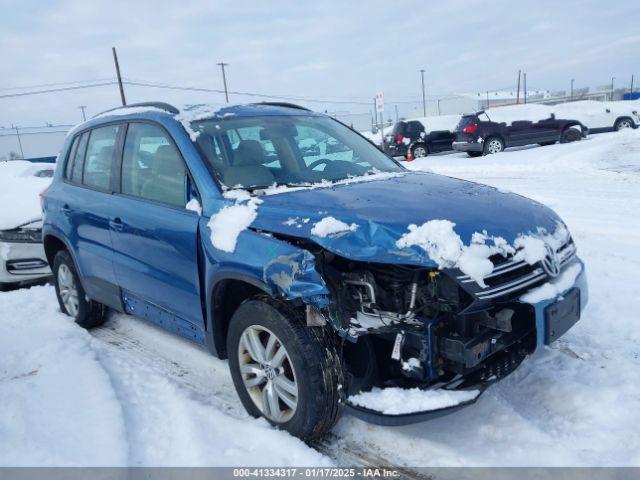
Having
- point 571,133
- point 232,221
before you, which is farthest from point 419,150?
point 232,221

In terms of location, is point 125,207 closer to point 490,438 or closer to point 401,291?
point 401,291

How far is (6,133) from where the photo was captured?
36.5 m

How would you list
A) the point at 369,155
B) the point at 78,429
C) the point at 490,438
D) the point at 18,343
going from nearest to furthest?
the point at 490,438 < the point at 78,429 < the point at 369,155 < the point at 18,343

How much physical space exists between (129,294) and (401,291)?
2314 millimetres

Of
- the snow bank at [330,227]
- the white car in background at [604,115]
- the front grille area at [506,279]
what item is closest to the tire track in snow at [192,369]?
the front grille area at [506,279]

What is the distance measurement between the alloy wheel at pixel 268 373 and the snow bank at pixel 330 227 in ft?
2.04

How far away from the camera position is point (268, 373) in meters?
2.96

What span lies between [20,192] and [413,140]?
15003 millimetres

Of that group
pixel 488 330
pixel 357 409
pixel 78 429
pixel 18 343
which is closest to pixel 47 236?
pixel 18 343

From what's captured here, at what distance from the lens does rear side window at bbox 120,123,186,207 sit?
137 inches

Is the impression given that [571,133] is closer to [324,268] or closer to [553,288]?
[553,288]

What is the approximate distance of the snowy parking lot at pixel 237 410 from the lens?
2.76 m

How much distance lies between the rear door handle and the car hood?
1344 millimetres

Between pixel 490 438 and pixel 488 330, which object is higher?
pixel 488 330
